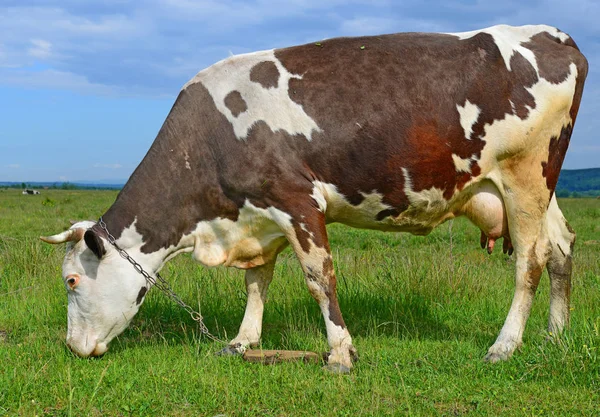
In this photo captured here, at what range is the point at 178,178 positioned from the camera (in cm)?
590

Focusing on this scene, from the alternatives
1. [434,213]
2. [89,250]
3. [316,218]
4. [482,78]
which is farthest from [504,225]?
[89,250]

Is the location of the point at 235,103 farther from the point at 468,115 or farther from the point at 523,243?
the point at 523,243

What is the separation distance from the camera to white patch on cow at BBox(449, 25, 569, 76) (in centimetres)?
600

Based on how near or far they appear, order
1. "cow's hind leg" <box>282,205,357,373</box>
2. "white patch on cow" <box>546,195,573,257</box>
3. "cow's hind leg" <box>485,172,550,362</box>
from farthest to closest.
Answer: "white patch on cow" <box>546,195,573,257</box> < "cow's hind leg" <box>485,172,550,362</box> < "cow's hind leg" <box>282,205,357,373</box>

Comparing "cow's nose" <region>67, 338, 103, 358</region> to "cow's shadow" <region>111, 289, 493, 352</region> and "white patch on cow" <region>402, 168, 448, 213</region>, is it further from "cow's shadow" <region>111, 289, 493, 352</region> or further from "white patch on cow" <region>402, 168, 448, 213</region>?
"white patch on cow" <region>402, 168, 448, 213</region>

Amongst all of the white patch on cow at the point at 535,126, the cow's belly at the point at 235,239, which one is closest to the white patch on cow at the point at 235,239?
the cow's belly at the point at 235,239

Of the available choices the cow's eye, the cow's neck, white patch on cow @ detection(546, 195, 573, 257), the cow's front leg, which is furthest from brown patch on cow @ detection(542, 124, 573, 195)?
the cow's eye

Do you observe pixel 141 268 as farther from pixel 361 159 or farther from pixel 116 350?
pixel 361 159

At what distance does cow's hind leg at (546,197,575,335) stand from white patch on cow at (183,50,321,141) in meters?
2.75

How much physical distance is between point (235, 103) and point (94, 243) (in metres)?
1.70

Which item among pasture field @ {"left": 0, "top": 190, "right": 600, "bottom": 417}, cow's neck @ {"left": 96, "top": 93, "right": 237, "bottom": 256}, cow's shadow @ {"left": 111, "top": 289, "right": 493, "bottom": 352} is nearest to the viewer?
pasture field @ {"left": 0, "top": 190, "right": 600, "bottom": 417}

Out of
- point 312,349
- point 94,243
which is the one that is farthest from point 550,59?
point 94,243

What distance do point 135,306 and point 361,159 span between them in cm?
238

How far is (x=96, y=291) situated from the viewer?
19.1 ft
